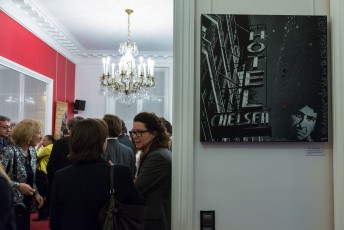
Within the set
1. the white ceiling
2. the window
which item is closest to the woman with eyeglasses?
the white ceiling

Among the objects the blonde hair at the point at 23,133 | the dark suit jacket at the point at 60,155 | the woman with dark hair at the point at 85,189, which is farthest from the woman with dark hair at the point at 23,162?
the woman with dark hair at the point at 85,189

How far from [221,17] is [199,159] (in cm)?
69

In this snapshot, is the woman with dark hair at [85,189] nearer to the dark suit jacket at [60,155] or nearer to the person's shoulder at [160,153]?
the person's shoulder at [160,153]

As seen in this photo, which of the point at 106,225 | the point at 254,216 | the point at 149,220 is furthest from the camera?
the point at 149,220

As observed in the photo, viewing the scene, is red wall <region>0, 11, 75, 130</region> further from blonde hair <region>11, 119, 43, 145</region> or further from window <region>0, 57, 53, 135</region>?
blonde hair <region>11, 119, 43, 145</region>

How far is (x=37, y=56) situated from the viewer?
20.3 feet

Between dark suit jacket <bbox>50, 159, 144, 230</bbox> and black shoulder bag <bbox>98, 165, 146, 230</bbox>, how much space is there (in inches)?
0.9

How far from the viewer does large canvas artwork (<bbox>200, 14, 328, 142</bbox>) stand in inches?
68.2

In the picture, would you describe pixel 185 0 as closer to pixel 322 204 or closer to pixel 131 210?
pixel 131 210

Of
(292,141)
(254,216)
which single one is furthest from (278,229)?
(292,141)

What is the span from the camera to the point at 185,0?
175cm

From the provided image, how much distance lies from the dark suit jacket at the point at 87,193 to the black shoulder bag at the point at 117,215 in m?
0.02

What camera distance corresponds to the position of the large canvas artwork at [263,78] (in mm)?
1732

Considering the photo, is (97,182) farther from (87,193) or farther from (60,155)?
(60,155)
